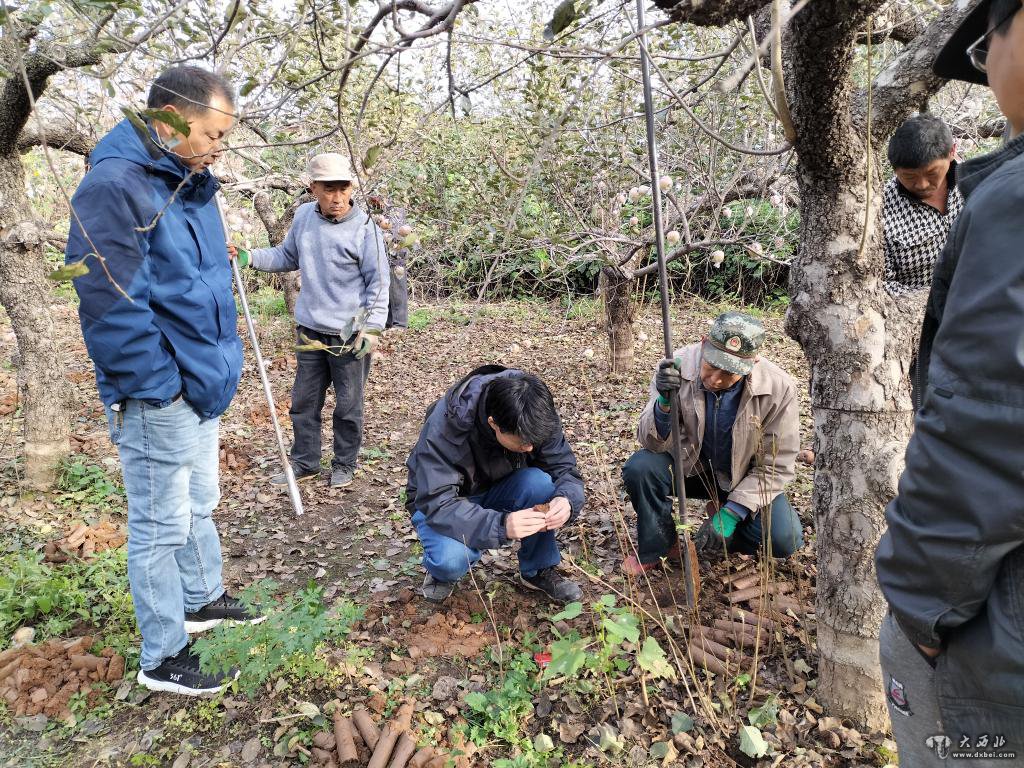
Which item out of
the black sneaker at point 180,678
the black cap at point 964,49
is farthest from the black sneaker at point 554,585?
the black cap at point 964,49

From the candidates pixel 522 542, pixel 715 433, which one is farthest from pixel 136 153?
pixel 715 433

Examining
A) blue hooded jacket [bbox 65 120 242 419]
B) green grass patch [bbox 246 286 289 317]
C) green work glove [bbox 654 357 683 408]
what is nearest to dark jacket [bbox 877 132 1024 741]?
green work glove [bbox 654 357 683 408]

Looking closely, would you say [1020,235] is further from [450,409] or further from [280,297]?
[280,297]

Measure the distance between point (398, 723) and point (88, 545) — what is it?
2.18 m

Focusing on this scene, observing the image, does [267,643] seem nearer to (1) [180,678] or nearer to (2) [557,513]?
(1) [180,678]

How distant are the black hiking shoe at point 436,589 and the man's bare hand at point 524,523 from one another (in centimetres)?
55

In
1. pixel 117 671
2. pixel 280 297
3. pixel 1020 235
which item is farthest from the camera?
pixel 280 297

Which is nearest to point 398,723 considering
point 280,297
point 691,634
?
point 691,634

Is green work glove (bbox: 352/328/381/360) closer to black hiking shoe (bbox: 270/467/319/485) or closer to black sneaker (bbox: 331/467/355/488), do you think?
black sneaker (bbox: 331/467/355/488)

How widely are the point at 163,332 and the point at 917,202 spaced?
299 centimetres

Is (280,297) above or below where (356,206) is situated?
below

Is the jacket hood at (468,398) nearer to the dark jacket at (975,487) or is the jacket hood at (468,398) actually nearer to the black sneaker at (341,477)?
the dark jacket at (975,487)

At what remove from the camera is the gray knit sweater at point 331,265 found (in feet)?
12.4

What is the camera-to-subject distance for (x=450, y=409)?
253 cm
